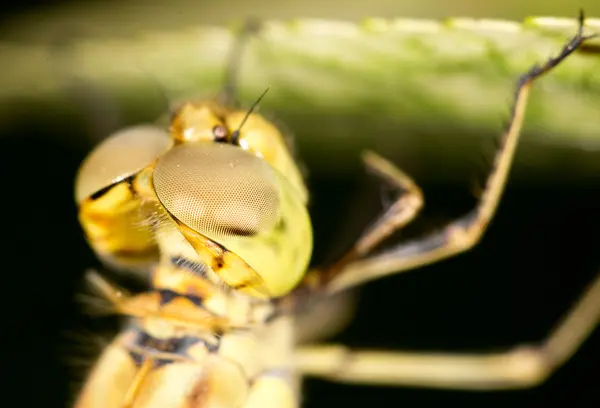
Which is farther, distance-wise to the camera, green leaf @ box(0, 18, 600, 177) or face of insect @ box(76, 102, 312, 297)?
green leaf @ box(0, 18, 600, 177)

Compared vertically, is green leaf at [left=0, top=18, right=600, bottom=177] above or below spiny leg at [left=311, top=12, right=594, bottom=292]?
above

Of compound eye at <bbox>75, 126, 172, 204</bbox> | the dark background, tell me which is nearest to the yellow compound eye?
compound eye at <bbox>75, 126, 172, 204</bbox>

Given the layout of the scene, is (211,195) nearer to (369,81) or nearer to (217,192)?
(217,192)

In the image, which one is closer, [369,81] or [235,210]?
[235,210]

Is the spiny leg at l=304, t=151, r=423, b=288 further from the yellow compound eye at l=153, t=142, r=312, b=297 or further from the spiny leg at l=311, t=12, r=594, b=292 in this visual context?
the yellow compound eye at l=153, t=142, r=312, b=297

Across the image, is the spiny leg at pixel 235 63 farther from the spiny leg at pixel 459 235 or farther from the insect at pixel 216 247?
the spiny leg at pixel 459 235

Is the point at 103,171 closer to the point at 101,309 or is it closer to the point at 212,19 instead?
the point at 101,309

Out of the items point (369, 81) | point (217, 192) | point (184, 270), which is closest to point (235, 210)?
point (217, 192)
